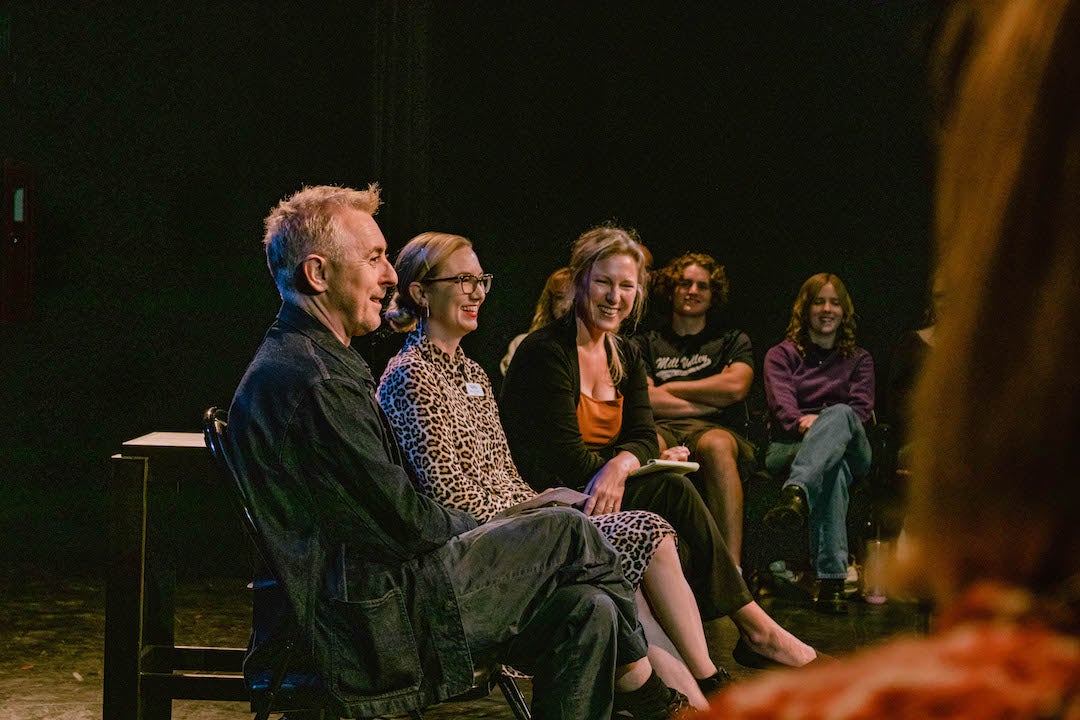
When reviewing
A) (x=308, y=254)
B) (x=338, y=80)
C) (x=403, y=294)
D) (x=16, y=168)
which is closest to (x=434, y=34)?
(x=338, y=80)

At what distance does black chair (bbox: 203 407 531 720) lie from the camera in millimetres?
2260

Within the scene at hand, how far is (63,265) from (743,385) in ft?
12.3

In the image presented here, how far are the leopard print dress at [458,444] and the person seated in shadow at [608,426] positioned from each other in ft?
1.10

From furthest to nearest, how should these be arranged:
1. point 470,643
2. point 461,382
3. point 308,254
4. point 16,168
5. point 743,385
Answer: point 16,168 < point 743,385 < point 461,382 < point 308,254 < point 470,643

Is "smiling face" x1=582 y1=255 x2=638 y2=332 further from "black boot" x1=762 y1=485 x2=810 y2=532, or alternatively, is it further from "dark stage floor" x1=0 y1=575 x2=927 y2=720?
"black boot" x1=762 y1=485 x2=810 y2=532

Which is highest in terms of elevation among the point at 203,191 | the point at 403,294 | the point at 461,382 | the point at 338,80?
the point at 338,80

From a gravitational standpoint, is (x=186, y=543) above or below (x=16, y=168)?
below

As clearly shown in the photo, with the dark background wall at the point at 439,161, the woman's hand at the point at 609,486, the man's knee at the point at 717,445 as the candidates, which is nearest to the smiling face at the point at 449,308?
the woman's hand at the point at 609,486

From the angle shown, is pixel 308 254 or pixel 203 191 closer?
pixel 308 254

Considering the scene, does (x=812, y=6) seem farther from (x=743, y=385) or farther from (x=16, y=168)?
(x=16, y=168)

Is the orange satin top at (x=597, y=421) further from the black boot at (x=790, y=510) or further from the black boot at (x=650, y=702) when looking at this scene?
the black boot at (x=790, y=510)

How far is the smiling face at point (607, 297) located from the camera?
3.89 meters

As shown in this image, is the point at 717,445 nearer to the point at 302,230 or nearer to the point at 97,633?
the point at 97,633

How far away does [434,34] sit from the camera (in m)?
6.20
